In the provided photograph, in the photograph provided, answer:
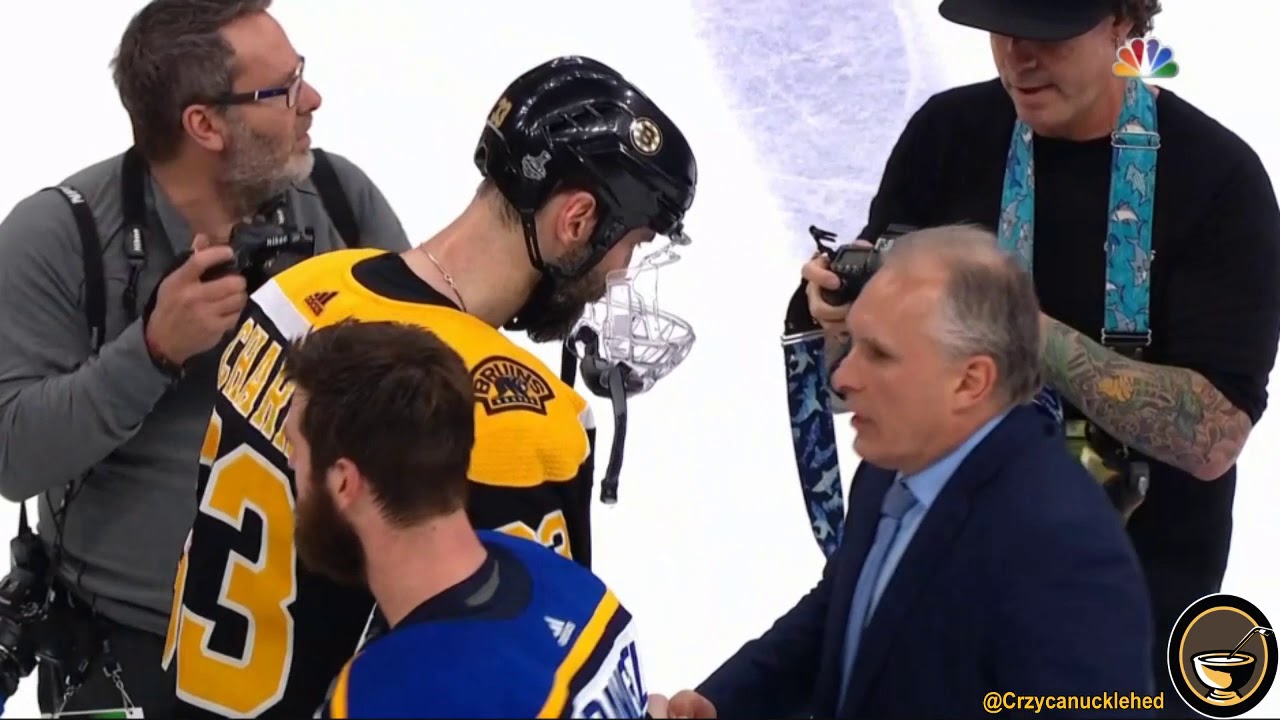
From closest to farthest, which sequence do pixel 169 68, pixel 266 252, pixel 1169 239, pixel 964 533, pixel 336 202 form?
pixel 964 533
pixel 1169 239
pixel 266 252
pixel 169 68
pixel 336 202

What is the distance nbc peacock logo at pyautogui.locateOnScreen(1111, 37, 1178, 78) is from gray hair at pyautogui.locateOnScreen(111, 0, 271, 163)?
139 centimetres

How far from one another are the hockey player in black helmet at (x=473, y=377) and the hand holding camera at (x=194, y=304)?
24 centimetres

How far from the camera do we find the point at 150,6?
101 inches

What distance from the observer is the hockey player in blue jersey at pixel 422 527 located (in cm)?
160

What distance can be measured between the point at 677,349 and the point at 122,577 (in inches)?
37.5

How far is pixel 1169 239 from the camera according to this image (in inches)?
90.8

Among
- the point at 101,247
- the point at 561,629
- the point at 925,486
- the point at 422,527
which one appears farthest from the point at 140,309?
the point at 925,486

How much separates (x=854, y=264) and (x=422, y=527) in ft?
2.75

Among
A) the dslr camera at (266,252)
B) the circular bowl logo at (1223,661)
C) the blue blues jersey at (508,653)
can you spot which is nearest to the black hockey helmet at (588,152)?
the dslr camera at (266,252)

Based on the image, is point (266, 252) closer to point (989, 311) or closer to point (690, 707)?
point (690, 707)

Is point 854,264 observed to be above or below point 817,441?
above

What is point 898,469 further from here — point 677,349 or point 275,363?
point 275,363

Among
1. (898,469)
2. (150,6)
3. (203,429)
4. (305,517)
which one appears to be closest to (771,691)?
(898,469)

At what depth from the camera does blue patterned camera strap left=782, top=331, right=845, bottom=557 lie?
101 inches
